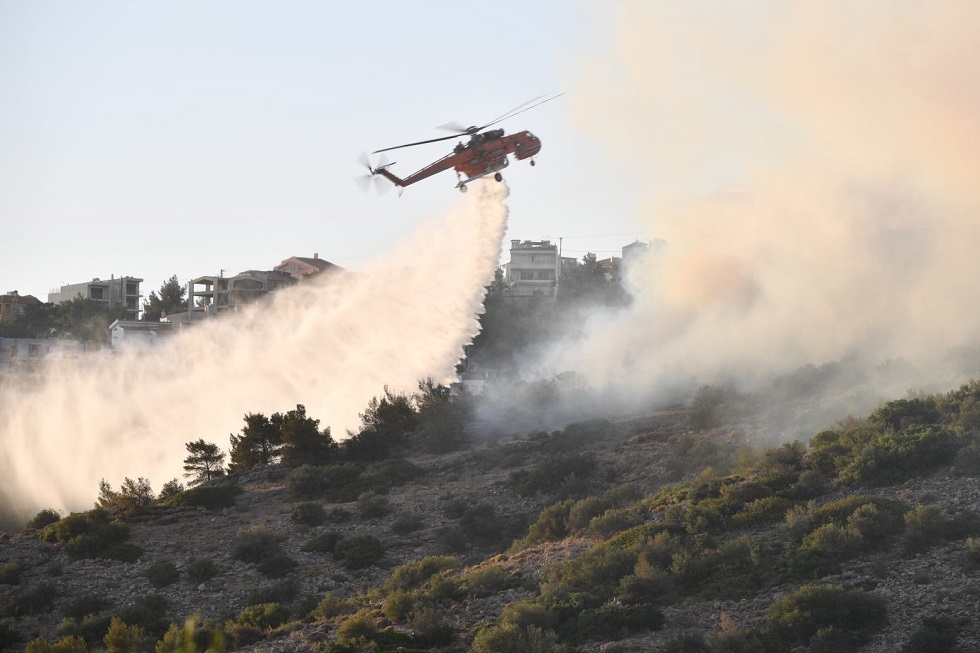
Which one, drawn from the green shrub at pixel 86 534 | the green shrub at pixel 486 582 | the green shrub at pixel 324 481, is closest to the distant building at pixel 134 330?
the green shrub at pixel 324 481

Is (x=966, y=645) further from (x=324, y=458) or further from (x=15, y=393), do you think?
(x=15, y=393)

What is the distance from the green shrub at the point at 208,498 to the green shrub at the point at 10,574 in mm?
9350

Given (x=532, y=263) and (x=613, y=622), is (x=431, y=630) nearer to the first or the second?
(x=613, y=622)

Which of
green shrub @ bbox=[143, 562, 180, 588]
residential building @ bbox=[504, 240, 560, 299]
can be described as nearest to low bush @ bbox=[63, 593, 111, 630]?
green shrub @ bbox=[143, 562, 180, 588]

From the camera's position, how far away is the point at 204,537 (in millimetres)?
40281

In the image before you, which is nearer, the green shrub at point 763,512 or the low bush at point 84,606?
the low bush at point 84,606

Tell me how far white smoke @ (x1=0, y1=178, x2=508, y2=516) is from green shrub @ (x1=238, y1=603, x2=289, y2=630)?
917 inches

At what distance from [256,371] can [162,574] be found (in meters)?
30.1

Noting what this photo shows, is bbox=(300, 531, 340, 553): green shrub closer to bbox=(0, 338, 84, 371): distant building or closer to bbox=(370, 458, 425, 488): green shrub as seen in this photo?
bbox=(370, 458, 425, 488): green shrub

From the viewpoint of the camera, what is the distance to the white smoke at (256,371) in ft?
179

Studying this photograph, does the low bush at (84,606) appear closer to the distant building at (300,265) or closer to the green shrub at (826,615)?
the green shrub at (826,615)

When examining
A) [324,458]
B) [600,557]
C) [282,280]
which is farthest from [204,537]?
[282,280]

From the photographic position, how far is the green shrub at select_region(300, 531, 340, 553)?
3822 centimetres

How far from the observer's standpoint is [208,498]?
4522 cm
